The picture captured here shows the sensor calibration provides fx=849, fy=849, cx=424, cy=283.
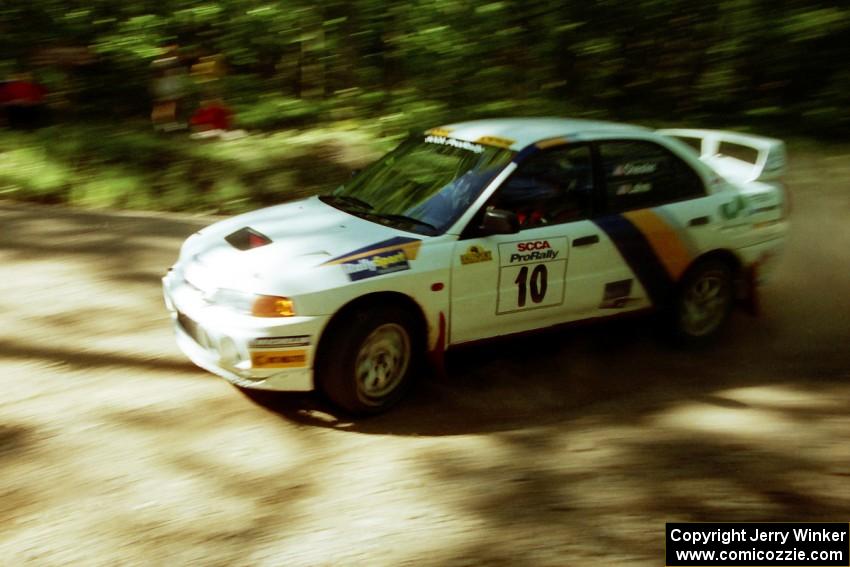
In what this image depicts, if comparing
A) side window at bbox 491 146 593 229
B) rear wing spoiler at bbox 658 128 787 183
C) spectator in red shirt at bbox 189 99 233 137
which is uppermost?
spectator in red shirt at bbox 189 99 233 137

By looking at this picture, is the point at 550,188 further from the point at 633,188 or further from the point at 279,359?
the point at 279,359

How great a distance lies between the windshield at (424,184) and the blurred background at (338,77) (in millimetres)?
3800

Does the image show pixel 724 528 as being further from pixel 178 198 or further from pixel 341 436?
pixel 178 198

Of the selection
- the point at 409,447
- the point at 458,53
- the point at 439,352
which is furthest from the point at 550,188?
the point at 458,53

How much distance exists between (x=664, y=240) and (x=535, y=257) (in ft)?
3.90

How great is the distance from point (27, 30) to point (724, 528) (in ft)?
34.5

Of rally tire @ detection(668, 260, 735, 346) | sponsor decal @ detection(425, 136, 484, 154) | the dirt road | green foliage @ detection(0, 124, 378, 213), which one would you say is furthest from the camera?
green foliage @ detection(0, 124, 378, 213)

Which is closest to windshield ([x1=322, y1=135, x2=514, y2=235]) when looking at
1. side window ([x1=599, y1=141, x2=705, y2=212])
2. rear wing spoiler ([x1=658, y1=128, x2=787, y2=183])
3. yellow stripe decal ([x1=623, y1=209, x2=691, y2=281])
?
side window ([x1=599, y1=141, x2=705, y2=212])

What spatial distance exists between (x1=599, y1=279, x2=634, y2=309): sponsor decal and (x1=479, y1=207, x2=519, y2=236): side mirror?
107 centimetres

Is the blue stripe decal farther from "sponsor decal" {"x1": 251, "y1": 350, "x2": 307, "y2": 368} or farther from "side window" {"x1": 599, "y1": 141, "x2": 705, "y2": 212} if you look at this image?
"sponsor decal" {"x1": 251, "y1": 350, "x2": 307, "y2": 368}

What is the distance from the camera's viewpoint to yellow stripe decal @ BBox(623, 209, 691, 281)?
6078 millimetres

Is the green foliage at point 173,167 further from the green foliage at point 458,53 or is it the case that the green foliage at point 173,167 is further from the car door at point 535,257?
the car door at point 535,257

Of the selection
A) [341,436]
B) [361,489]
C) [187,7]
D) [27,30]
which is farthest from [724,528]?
[27,30]

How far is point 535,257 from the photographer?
220 inches
